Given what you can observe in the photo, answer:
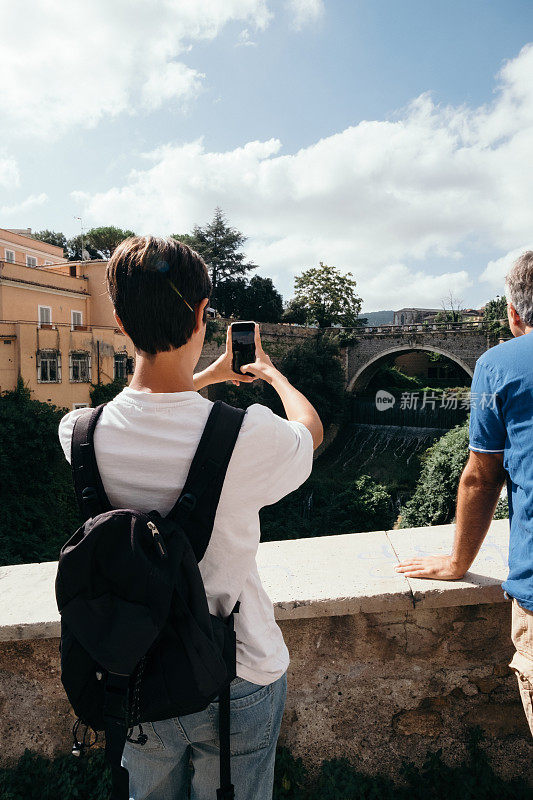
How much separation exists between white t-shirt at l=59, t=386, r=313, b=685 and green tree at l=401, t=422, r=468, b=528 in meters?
12.4

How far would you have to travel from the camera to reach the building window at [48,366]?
18.2m

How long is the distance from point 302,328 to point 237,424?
29204mm

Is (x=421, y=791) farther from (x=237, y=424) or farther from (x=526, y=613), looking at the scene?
(x=237, y=424)

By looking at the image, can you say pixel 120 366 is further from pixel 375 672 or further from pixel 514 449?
pixel 514 449

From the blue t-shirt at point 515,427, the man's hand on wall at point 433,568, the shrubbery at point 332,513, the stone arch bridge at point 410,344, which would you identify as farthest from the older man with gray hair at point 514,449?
the stone arch bridge at point 410,344

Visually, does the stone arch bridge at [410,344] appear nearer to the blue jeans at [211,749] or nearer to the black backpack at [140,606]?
the blue jeans at [211,749]

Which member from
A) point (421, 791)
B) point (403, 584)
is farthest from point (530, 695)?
point (421, 791)

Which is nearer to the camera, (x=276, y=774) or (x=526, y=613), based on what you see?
(x=526, y=613)

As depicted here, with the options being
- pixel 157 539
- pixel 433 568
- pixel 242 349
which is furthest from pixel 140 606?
pixel 433 568

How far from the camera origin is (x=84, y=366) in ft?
64.4

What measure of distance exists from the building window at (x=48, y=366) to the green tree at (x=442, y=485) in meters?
13.2

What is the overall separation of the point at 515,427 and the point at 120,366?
20731 mm

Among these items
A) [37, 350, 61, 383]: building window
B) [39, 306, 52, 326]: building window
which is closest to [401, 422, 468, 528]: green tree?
[37, 350, 61, 383]: building window

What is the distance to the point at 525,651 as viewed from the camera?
1.29 metres
